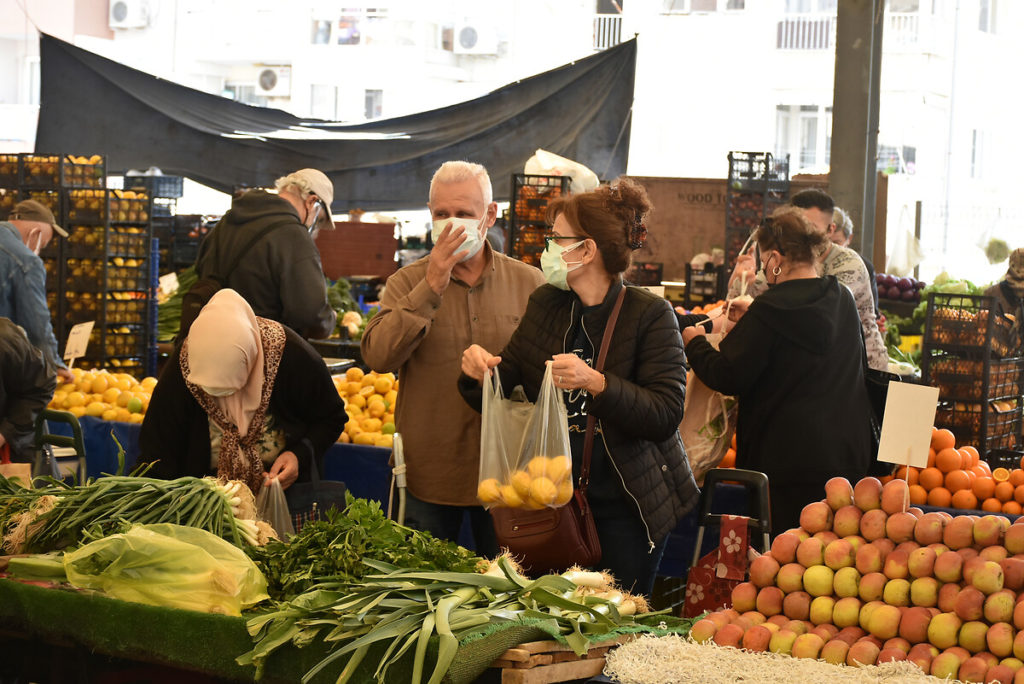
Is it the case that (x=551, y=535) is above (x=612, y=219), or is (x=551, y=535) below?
below

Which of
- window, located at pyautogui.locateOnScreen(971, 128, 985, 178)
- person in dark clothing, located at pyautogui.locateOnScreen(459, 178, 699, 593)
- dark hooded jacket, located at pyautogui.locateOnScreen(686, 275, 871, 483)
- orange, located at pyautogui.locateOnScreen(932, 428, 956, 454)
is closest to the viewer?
person in dark clothing, located at pyautogui.locateOnScreen(459, 178, 699, 593)

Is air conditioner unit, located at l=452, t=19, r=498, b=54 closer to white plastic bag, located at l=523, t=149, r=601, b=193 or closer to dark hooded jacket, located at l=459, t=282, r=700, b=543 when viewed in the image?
white plastic bag, located at l=523, t=149, r=601, b=193

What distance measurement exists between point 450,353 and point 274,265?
1807mm

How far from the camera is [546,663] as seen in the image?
2217 millimetres

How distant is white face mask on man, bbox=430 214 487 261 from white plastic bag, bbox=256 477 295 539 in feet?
2.95

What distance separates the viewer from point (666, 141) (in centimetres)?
1662

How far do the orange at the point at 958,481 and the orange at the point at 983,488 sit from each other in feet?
0.09

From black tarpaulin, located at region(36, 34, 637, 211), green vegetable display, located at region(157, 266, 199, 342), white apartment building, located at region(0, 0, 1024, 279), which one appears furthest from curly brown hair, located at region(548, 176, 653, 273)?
white apartment building, located at region(0, 0, 1024, 279)

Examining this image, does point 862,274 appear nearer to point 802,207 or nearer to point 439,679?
point 802,207

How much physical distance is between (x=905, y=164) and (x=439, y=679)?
16.0 meters

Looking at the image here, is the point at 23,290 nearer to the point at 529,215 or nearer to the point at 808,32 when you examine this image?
the point at 529,215

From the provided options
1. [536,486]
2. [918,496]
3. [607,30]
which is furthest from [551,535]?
[607,30]

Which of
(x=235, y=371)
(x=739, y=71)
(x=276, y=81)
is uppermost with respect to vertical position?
(x=276, y=81)

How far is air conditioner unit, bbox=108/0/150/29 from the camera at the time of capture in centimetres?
2070
